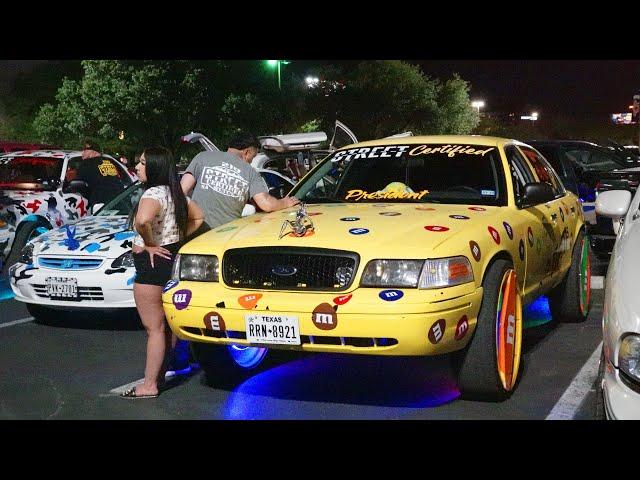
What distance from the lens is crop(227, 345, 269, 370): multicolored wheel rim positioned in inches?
222

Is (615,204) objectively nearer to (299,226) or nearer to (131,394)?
(299,226)

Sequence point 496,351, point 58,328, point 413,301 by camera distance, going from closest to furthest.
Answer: point 413,301 → point 496,351 → point 58,328

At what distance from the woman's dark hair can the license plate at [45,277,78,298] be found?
2095mm

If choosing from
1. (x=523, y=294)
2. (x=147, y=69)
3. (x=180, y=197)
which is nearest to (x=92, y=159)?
(x=180, y=197)

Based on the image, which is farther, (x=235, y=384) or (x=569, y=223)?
(x=569, y=223)

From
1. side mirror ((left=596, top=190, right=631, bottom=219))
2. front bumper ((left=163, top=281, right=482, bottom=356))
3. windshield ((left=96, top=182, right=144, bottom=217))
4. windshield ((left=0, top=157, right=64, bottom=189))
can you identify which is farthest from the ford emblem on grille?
windshield ((left=0, top=157, right=64, bottom=189))

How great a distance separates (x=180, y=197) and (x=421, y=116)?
5458cm

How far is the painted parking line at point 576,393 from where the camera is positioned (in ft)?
15.7

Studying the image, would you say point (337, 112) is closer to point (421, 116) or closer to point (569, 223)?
point (421, 116)

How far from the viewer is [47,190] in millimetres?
10547

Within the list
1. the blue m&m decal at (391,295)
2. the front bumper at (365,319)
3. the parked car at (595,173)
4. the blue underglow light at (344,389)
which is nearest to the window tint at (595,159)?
the parked car at (595,173)

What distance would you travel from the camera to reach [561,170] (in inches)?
478

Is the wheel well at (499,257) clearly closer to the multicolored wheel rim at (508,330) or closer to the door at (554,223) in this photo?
the multicolored wheel rim at (508,330)

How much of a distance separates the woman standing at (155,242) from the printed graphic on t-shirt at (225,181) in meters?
0.95
